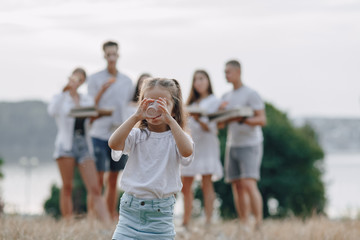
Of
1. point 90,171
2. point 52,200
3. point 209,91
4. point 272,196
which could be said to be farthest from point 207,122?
point 52,200

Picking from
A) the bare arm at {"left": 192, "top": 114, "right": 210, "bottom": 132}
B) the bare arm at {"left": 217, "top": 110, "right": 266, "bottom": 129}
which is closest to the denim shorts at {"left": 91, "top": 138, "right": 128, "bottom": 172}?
the bare arm at {"left": 192, "top": 114, "right": 210, "bottom": 132}

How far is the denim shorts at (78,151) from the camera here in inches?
252

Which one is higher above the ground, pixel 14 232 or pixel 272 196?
pixel 14 232

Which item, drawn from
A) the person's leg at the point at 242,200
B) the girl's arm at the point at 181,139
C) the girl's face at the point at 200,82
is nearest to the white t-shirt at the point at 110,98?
the girl's face at the point at 200,82

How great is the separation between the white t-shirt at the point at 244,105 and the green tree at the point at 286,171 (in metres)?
26.9

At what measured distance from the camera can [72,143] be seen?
21.0 feet

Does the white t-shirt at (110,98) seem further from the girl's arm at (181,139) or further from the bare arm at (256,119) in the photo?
the girl's arm at (181,139)

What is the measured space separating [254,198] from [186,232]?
1007 mm

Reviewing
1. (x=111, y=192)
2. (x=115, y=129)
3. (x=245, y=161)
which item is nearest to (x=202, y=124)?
(x=245, y=161)

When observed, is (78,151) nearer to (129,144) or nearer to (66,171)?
(66,171)

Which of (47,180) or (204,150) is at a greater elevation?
(204,150)

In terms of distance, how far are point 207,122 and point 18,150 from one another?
178 m

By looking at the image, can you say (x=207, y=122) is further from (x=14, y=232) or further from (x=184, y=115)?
(x=184, y=115)

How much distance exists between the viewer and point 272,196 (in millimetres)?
35781
